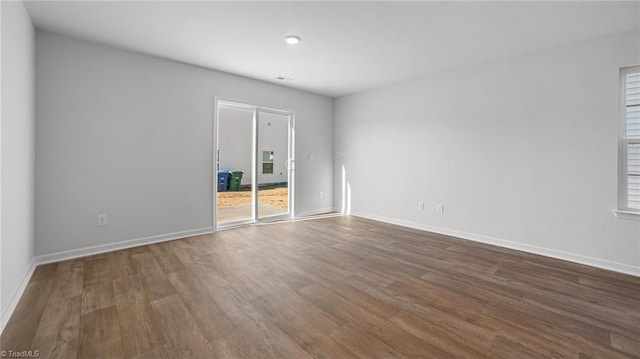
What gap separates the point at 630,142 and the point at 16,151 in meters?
5.74

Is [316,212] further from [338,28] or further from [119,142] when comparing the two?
[338,28]

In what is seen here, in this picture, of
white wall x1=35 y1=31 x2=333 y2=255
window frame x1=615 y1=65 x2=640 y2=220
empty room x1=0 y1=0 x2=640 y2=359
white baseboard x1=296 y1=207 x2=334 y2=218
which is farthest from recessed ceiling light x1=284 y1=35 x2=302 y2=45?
window frame x1=615 y1=65 x2=640 y2=220

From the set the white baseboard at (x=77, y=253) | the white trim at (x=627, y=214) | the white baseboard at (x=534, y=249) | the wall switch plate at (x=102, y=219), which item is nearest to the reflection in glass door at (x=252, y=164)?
the white baseboard at (x=77, y=253)

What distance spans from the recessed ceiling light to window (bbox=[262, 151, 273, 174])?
2213 mm

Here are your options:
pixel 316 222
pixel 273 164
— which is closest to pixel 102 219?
pixel 273 164

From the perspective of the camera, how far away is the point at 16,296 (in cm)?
212

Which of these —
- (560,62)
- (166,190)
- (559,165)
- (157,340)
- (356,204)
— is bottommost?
(157,340)

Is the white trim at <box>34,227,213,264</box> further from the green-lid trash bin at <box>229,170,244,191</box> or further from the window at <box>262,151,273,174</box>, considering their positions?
the window at <box>262,151,273,174</box>

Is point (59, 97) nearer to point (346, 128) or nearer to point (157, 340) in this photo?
point (157, 340)

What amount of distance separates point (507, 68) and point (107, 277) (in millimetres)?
5175

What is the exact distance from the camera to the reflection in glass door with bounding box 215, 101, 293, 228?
4.48 metres

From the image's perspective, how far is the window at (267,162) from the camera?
4.91m

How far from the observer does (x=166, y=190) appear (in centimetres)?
375

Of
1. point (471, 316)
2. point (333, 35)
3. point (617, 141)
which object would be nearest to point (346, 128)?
point (333, 35)
